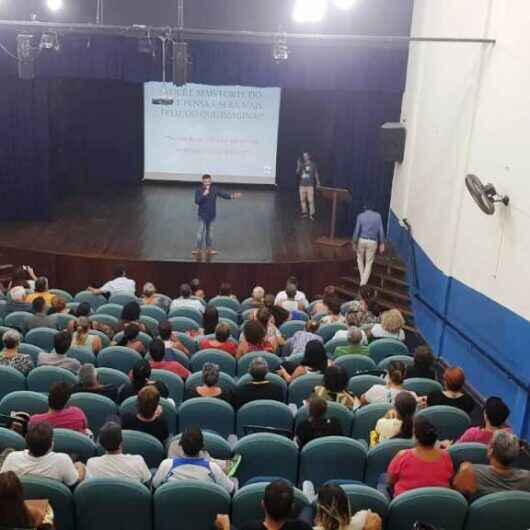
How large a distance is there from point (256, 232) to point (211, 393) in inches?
294

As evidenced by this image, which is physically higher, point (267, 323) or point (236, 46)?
point (236, 46)

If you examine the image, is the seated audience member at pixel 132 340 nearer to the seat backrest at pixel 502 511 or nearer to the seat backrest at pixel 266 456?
the seat backrest at pixel 266 456

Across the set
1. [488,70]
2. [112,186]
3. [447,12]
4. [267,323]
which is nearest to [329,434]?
[267,323]

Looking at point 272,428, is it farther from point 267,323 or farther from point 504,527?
point 267,323

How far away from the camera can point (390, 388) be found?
5.37 meters

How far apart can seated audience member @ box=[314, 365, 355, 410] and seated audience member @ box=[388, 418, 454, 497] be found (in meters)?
1.00

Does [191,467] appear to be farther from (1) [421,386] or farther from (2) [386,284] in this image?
(2) [386,284]

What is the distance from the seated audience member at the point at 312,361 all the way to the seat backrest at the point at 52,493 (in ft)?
8.32

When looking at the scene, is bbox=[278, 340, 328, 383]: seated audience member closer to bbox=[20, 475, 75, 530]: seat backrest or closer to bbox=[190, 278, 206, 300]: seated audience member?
bbox=[20, 475, 75, 530]: seat backrest

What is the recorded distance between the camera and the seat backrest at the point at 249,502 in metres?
3.74

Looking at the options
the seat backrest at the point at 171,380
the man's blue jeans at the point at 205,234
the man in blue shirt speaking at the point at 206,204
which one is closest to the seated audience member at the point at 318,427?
the seat backrest at the point at 171,380

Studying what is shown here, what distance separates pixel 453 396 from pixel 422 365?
0.67 meters

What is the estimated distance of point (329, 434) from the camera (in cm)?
462

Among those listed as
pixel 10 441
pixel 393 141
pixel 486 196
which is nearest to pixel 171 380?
pixel 10 441
